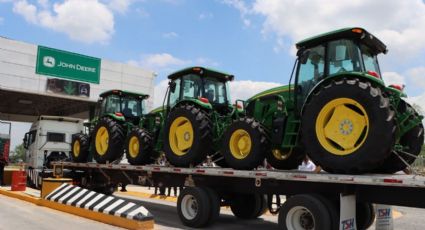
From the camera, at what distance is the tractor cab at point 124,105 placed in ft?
45.0

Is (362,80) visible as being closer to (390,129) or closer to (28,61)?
(390,129)

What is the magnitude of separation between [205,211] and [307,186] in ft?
7.45

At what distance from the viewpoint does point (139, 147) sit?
1130cm

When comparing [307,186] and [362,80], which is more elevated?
[362,80]

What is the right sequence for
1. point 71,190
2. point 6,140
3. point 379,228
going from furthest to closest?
1. point 6,140
2. point 71,190
3. point 379,228

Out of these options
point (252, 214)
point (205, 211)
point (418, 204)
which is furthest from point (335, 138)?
point (252, 214)

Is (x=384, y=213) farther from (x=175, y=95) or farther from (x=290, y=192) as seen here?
(x=175, y=95)

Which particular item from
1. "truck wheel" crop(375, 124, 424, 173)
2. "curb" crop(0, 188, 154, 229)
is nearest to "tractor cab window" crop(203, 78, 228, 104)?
"curb" crop(0, 188, 154, 229)

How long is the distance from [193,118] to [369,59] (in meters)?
3.72

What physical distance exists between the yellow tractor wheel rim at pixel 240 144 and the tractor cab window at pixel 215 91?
2.28 m

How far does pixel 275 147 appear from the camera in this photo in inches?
325

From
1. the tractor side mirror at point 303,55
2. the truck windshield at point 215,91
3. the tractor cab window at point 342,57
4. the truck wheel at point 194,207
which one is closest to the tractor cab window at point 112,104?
the truck windshield at point 215,91

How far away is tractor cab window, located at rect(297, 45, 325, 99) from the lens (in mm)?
7598

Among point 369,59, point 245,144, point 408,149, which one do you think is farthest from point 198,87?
point 408,149
